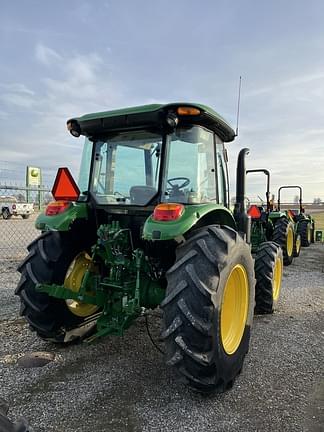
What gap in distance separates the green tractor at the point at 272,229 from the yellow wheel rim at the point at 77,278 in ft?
16.3

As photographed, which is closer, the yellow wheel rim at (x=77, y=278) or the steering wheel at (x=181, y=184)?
the steering wheel at (x=181, y=184)

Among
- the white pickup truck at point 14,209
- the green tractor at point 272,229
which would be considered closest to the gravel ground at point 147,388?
the green tractor at point 272,229

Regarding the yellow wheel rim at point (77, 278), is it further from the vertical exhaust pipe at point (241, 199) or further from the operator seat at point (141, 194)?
the vertical exhaust pipe at point (241, 199)

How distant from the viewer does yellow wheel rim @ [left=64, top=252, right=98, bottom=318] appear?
3.88 meters

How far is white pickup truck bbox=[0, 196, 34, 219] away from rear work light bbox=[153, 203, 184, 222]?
22.8 m

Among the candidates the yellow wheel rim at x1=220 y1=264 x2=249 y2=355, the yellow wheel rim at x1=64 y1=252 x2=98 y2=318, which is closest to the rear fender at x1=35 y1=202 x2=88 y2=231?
the yellow wheel rim at x1=64 y1=252 x2=98 y2=318

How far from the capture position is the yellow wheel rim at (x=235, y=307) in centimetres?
333

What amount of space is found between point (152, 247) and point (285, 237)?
6.33 metres

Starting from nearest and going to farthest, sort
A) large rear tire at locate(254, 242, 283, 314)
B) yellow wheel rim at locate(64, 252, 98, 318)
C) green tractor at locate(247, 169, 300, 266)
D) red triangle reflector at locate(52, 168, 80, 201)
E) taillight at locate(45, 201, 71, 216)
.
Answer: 1. taillight at locate(45, 201, 71, 216)
2. yellow wheel rim at locate(64, 252, 98, 318)
3. red triangle reflector at locate(52, 168, 80, 201)
4. large rear tire at locate(254, 242, 283, 314)
5. green tractor at locate(247, 169, 300, 266)

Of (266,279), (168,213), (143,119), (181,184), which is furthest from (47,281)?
(266,279)

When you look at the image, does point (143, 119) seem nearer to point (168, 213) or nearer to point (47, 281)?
point (168, 213)

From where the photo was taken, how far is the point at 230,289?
348 centimetres

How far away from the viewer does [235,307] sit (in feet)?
11.7

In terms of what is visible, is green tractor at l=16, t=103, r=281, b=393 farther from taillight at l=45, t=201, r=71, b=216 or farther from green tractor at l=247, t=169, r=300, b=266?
green tractor at l=247, t=169, r=300, b=266
